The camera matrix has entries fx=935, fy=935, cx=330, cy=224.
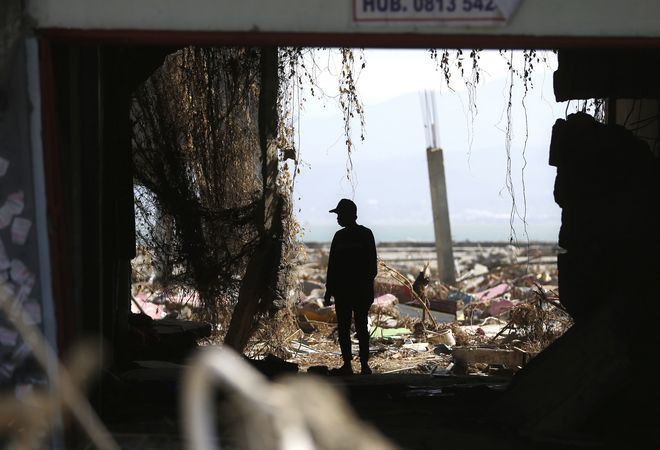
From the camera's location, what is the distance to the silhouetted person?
35.0 feet

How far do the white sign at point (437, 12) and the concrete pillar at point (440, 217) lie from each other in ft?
74.5

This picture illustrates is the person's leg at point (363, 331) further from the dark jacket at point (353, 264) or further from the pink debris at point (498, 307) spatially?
the pink debris at point (498, 307)

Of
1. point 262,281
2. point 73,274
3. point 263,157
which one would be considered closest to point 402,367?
point 262,281

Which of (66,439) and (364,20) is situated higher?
(364,20)

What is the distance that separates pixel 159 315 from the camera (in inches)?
638

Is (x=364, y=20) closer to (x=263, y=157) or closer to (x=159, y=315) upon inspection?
(x=263, y=157)

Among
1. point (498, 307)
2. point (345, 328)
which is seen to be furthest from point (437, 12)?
point (498, 307)

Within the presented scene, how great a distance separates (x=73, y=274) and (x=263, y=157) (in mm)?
5122

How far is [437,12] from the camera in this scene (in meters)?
5.88

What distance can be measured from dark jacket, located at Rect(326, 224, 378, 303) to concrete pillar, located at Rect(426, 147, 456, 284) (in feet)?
58.5

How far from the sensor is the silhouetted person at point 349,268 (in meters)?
10.7

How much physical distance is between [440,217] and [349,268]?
19.8 m

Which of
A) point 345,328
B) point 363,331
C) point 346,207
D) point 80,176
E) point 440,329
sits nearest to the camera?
point 80,176

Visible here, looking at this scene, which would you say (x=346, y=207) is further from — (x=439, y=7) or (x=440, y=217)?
(x=440, y=217)
